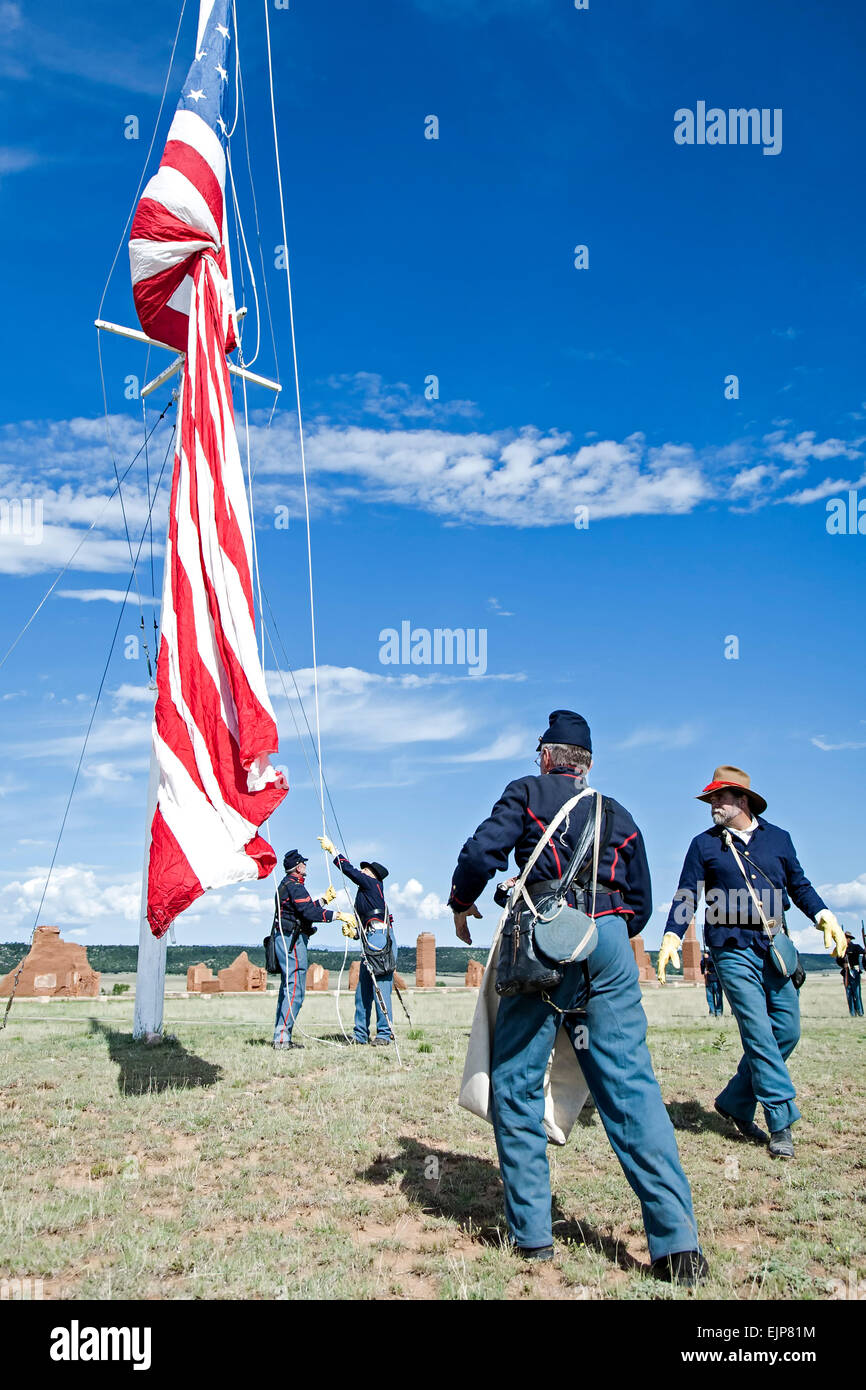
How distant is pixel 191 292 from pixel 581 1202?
870 cm

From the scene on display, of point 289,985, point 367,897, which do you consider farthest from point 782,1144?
point 367,897

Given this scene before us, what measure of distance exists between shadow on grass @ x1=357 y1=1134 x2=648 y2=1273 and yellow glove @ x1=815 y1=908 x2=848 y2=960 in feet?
8.79

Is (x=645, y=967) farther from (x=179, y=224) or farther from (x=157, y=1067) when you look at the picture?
(x=179, y=224)

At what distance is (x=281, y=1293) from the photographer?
3814mm

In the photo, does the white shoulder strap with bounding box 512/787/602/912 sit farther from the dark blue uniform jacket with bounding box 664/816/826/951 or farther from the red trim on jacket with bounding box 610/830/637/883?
the dark blue uniform jacket with bounding box 664/816/826/951

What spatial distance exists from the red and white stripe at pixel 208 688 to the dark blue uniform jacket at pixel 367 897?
3903 millimetres

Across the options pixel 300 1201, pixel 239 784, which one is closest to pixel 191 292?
pixel 239 784

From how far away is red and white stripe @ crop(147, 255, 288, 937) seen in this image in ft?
25.7

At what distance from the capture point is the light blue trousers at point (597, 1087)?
4.07 meters

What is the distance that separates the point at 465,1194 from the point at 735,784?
3.31 metres

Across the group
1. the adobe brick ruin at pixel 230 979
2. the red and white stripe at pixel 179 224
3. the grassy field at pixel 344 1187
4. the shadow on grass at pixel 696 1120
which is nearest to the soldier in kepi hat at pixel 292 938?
the grassy field at pixel 344 1187

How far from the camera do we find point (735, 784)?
695 centimetres

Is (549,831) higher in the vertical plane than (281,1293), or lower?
higher

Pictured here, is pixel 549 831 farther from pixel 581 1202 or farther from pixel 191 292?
pixel 191 292
